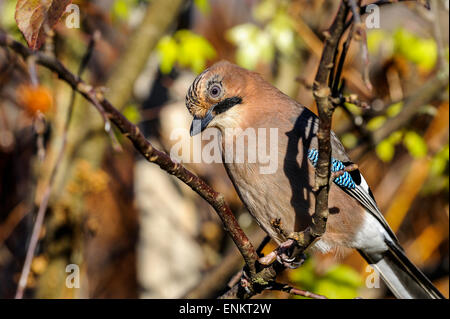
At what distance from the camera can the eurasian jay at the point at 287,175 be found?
3059mm

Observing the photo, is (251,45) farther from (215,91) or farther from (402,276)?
(402,276)

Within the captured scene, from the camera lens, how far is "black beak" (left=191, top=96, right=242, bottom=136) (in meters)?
2.99

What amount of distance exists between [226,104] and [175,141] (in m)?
2.50

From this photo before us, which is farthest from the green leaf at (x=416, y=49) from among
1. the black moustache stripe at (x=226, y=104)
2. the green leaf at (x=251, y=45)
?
the black moustache stripe at (x=226, y=104)

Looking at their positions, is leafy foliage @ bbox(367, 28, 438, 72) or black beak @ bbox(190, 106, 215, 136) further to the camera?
leafy foliage @ bbox(367, 28, 438, 72)

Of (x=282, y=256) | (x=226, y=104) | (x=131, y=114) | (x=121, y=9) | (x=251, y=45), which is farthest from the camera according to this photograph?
(x=251, y=45)

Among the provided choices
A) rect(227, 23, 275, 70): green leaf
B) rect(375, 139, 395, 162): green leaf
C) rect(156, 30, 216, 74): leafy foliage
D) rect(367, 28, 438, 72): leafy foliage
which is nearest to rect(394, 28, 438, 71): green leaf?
rect(367, 28, 438, 72): leafy foliage

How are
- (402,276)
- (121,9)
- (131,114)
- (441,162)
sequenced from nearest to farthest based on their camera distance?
(402,276)
(441,162)
(121,9)
(131,114)

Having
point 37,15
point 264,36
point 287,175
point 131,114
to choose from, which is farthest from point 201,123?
point 264,36

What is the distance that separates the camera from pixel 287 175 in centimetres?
305

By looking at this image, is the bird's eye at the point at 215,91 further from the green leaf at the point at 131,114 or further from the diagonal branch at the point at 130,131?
the green leaf at the point at 131,114

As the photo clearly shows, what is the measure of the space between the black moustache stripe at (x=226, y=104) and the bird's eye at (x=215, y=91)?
0.06 m

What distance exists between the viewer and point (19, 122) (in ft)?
20.1

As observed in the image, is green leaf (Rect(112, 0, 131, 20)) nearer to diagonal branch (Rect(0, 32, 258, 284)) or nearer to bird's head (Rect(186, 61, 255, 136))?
bird's head (Rect(186, 61, 255, 136))
